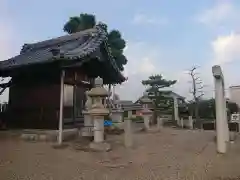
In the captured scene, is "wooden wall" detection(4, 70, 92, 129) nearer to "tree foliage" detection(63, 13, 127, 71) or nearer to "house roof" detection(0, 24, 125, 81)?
"house roof" detection(0, 24, 125, 81)

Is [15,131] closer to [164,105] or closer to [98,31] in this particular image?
[98,31]

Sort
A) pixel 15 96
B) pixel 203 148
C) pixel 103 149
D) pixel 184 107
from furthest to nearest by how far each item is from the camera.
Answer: pixel 184 107, pixel 15 96, pixel 203 148, pixel 103 149

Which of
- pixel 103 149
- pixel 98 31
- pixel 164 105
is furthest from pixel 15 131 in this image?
pixel 164 105

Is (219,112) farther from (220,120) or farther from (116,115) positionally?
(116,115)

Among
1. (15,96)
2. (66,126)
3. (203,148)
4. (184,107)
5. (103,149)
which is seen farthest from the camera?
(184,107)

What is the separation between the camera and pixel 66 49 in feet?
44.5

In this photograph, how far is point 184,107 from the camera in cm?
3303

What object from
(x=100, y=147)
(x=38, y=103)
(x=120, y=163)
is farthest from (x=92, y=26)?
(x=120, y=163)

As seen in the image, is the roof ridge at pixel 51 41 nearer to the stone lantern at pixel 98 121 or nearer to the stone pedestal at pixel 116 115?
the stone pedestal at pixel 116 115

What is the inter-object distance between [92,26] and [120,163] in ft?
72.2

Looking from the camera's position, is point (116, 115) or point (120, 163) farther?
point (116, 115)

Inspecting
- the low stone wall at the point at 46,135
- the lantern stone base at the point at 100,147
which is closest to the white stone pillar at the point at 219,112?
the lantern stone base at the point at 100,147

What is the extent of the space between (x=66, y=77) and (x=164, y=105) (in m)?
23.4

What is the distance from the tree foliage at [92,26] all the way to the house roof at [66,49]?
11512 millimetres
